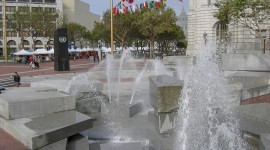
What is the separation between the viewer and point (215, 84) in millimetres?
8531

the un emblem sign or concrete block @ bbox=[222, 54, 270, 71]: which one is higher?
the un emblem sign

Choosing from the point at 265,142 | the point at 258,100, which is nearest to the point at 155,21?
the point at 258,100

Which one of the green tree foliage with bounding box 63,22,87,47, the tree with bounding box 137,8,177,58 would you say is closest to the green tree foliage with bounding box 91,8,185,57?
the tree with bounding box 137,8,177,58

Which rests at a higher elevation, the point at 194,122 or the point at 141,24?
the point at 141,24

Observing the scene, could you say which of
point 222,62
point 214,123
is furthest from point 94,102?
point 222,62

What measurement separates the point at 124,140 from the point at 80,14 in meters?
106

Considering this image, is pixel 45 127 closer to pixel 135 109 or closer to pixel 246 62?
pixel 135 109

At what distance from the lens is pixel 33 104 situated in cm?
679

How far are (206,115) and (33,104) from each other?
3.70 m

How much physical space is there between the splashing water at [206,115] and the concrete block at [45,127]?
2.21 meters

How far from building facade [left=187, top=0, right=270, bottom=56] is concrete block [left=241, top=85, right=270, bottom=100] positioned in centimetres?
2408

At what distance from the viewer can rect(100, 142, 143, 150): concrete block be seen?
6949 mm

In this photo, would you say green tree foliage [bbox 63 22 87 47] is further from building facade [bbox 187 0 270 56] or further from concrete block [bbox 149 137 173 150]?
concrete block [bbox 149 137 173 150]

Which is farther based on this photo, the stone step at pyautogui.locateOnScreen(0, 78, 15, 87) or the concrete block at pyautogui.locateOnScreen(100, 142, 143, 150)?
the stone step at pyautogui.locateOnScreen(0, 78, 15, 87)
